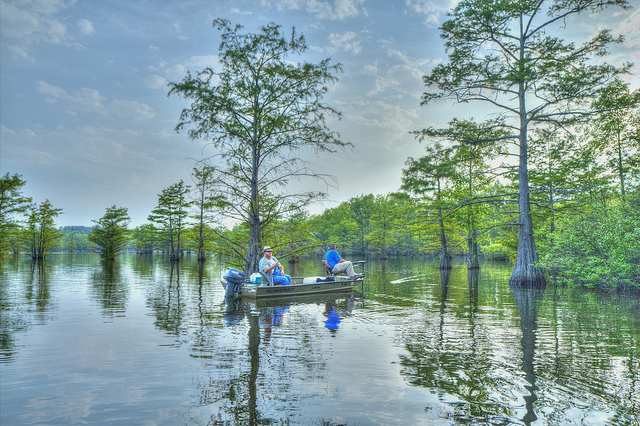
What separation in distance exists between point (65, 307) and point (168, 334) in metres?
5.99

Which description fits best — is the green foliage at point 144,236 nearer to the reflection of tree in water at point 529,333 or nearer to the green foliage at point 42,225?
the green foliage at point 42,225

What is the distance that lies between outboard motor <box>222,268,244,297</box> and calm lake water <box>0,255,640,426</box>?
242cm

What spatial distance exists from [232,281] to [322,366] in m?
8.75

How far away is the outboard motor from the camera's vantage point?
14.0m

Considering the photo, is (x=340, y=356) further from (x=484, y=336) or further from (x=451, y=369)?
(x=484, y=336)

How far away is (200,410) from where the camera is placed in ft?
14.5

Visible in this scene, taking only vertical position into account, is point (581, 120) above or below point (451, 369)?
above

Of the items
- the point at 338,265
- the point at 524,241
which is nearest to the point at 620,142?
the point at 524,241

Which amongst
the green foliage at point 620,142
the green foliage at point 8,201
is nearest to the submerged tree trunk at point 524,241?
the green foliage at point 620,142

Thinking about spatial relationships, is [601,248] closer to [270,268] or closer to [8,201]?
[270,268]

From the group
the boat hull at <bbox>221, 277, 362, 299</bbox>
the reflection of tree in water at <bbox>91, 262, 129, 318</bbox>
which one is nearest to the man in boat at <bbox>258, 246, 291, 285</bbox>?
the boat hull at <bbox>221, 277, 362, 299</bbox>

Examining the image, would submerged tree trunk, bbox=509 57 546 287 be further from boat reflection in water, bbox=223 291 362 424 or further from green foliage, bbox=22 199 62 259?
green foliage, bbox=22 199 62 259

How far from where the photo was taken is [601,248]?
53.1 feet

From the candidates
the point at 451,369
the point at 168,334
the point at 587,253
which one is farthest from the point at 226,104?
the point at 587,253
